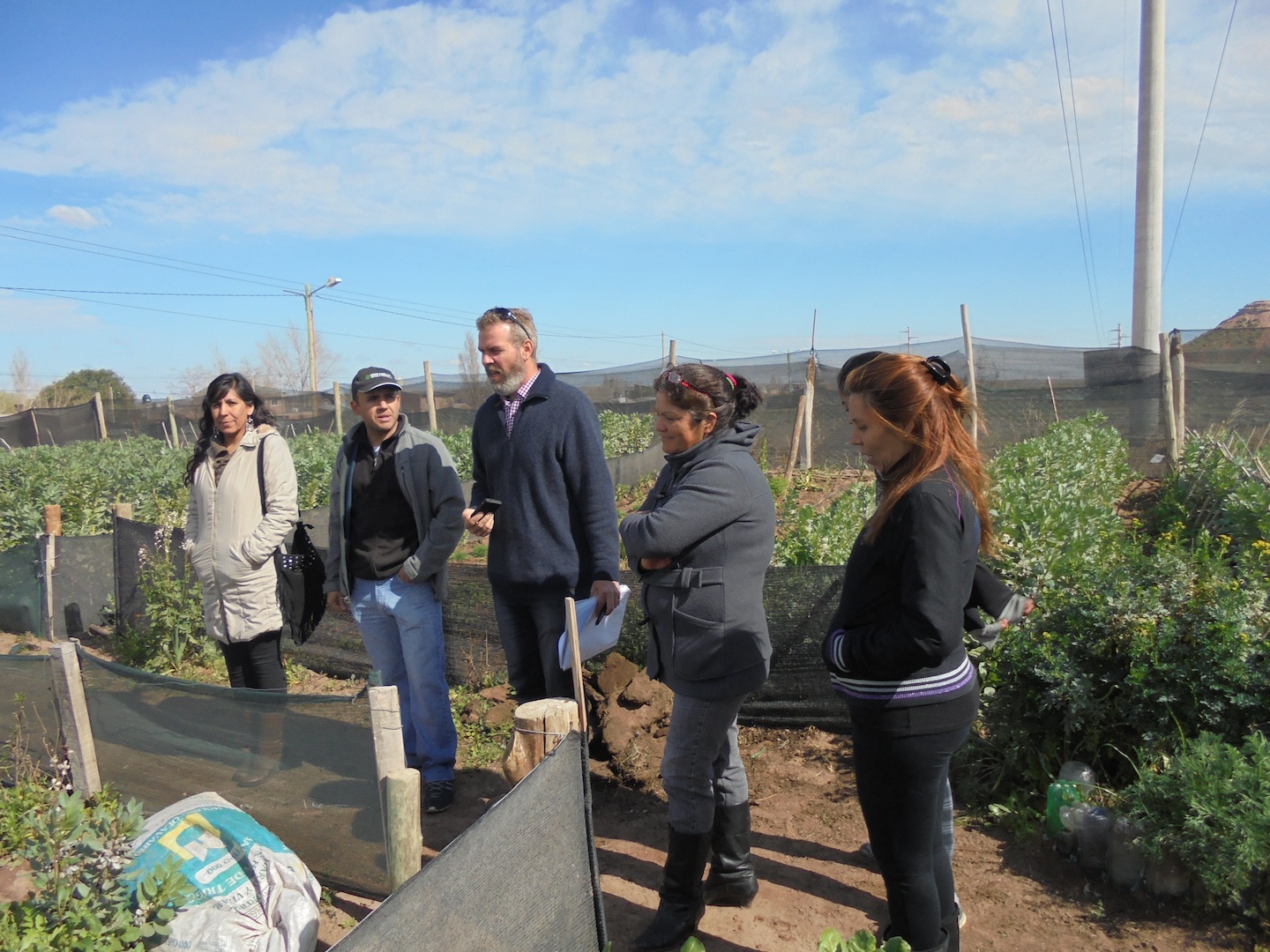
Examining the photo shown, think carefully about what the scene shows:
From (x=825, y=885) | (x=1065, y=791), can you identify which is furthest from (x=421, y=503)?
(x=1065, y=791)

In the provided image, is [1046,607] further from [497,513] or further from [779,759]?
[497,513]

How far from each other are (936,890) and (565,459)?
1.87 m

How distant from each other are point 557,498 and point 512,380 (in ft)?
1.57

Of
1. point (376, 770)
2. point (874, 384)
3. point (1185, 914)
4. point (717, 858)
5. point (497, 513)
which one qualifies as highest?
point (874, 384)

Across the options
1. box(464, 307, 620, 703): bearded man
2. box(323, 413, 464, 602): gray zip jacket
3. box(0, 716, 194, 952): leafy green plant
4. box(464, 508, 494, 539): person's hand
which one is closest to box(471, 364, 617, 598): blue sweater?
box(464, 307, 620, 703): bearded man

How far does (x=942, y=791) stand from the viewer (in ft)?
8.29

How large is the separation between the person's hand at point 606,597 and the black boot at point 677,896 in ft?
2.49

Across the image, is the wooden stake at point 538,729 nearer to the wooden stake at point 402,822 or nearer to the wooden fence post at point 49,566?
the wooden stake at point 402,822

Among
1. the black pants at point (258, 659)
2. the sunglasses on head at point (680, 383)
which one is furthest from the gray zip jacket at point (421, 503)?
the sunglasses on head at point (680, 383)

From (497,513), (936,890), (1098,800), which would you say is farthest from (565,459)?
(1098,800)

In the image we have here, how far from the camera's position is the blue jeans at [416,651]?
3.84 meters

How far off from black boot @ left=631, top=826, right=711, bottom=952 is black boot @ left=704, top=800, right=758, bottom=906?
0.73 feet

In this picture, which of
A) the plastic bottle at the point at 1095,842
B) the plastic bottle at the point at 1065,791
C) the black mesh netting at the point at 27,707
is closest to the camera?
the plastic bottle at the point at 1095,842

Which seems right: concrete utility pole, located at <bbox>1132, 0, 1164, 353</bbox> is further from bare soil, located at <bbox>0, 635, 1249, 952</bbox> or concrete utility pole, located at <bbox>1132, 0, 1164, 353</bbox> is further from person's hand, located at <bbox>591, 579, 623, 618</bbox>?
person's hand, located at <bbox>591, 579, 623, 618</bbox>
